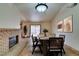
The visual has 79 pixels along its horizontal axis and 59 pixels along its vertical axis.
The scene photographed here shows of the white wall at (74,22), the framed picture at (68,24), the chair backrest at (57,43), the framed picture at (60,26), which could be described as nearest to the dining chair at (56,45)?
the chair backrest at (57,43)

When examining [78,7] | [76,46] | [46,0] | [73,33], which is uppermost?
[78,7]

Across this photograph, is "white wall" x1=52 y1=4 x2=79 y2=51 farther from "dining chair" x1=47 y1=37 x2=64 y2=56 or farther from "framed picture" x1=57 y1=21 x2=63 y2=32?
"dining chair" x1=47 y1=37 x2=64 y2=56

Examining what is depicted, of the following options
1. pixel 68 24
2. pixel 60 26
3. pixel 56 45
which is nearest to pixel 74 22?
pixel 68 24

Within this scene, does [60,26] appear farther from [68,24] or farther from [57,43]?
[57,43]

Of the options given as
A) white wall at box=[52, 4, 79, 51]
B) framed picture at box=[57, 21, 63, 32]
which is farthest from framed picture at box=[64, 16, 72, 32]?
framed picture at box=[57, 21, 63, 32]

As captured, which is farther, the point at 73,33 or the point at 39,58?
the point at 73,33

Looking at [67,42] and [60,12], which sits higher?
[60,12]

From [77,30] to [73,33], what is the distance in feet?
1.36

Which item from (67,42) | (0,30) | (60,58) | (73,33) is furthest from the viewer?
(67,42)

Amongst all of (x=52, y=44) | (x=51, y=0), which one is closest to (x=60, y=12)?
(x=52, y=44)

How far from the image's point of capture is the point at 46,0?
715 millimetres

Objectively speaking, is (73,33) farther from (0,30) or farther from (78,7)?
(0,30)

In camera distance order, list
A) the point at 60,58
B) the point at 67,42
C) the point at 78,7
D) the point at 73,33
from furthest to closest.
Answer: the point at 67,42 < the point at 73,33 < the point at 78,7 < the point at 60,58

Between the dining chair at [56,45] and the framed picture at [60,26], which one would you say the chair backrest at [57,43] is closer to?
the dining chair at [56,45]
